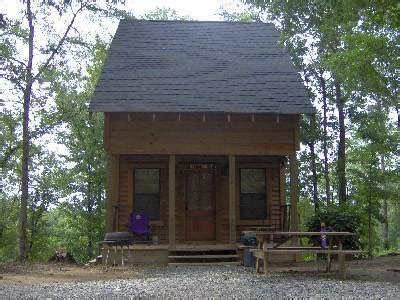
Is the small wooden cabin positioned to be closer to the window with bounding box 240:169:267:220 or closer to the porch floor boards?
the window with bounding box 240:169:267:220

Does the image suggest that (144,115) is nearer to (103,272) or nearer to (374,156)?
(103,272)

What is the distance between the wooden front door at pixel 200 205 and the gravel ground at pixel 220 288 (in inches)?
205

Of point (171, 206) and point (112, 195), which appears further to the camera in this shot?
point (112, 195)

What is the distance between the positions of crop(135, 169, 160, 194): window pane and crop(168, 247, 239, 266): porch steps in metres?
2.39

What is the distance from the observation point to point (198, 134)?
14461 mm

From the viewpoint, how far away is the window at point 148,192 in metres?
15.3

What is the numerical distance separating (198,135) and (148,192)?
243 centimetres

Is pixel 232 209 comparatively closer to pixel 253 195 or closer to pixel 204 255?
pixel 204 255

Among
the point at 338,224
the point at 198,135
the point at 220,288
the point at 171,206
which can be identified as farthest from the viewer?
the point at 338,224

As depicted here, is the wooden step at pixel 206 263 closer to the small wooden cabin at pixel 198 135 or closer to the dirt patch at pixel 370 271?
the small wooden cabin at pixel 198 135

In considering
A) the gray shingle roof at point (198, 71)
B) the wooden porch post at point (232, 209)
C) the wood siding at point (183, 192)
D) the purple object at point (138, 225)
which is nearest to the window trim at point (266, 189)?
the wood siding at point (183, 192)

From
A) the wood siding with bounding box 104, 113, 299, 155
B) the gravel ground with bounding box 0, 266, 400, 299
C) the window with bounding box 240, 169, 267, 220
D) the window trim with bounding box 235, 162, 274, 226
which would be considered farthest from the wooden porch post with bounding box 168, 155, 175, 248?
the gravel ground with bounding box 0, 266, 400, 299

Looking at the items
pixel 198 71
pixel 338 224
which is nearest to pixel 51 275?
pixel 198 71

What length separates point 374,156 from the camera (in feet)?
68.1
